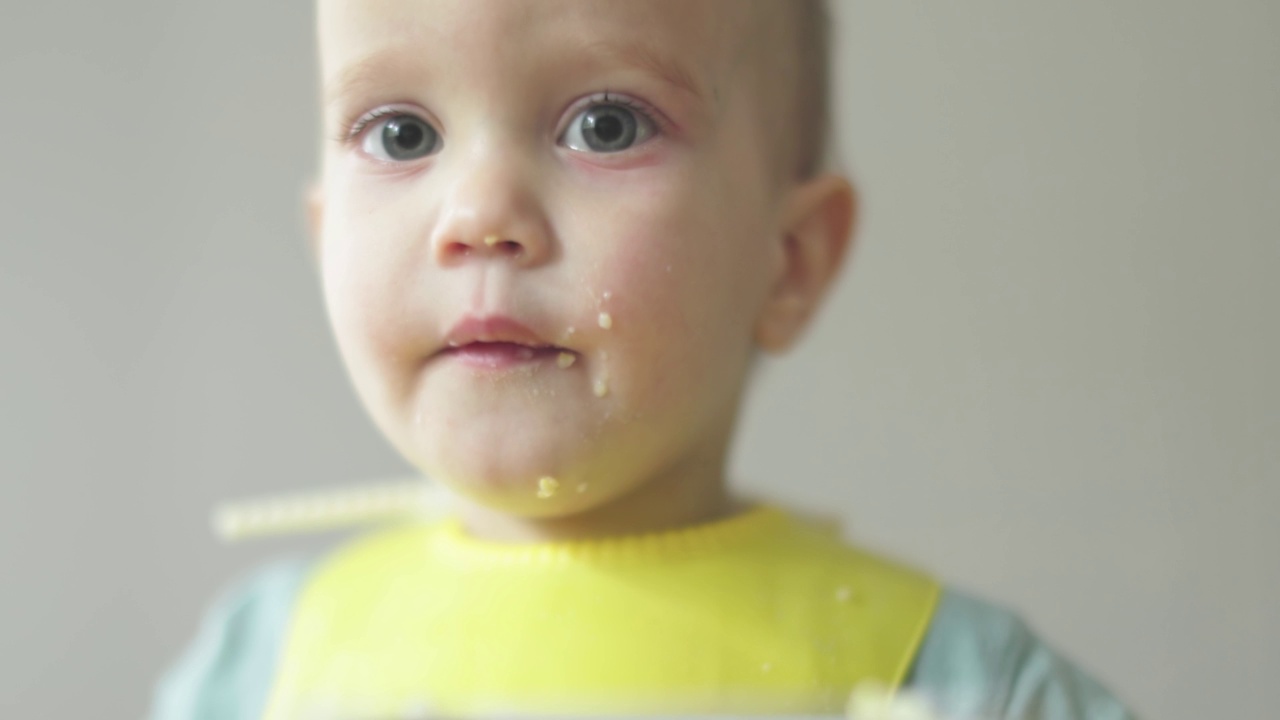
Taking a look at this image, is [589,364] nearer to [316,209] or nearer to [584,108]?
[584,108]

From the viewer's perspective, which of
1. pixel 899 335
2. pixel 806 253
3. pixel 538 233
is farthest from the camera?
pixel 899 335

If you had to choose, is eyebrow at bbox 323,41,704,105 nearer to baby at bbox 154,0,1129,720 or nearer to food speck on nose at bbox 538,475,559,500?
baby at bbox 154,0,1129,720

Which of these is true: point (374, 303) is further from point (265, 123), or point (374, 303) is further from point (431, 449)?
point (265, 123)

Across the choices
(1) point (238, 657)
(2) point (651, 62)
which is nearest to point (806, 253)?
(2) point (651, 62)

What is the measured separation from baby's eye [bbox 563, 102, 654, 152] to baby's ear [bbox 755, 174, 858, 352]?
121mm

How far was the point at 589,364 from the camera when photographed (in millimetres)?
498

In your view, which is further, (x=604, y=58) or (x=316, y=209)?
(x=316, y=209)

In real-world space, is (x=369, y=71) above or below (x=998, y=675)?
above

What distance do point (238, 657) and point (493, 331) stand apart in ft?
1.06

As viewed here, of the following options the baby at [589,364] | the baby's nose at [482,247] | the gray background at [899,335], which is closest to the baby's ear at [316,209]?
the baby at [589,364]

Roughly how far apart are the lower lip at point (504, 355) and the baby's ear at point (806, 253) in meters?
0.14

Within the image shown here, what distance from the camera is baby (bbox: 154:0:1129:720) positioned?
49 centimetres

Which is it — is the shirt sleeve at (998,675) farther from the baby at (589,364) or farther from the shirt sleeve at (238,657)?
the shirt sleeve at (238,657)

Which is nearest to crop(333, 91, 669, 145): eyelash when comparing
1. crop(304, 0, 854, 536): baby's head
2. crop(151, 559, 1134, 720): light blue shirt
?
crop(304, 0, 854, 536): baby's head
